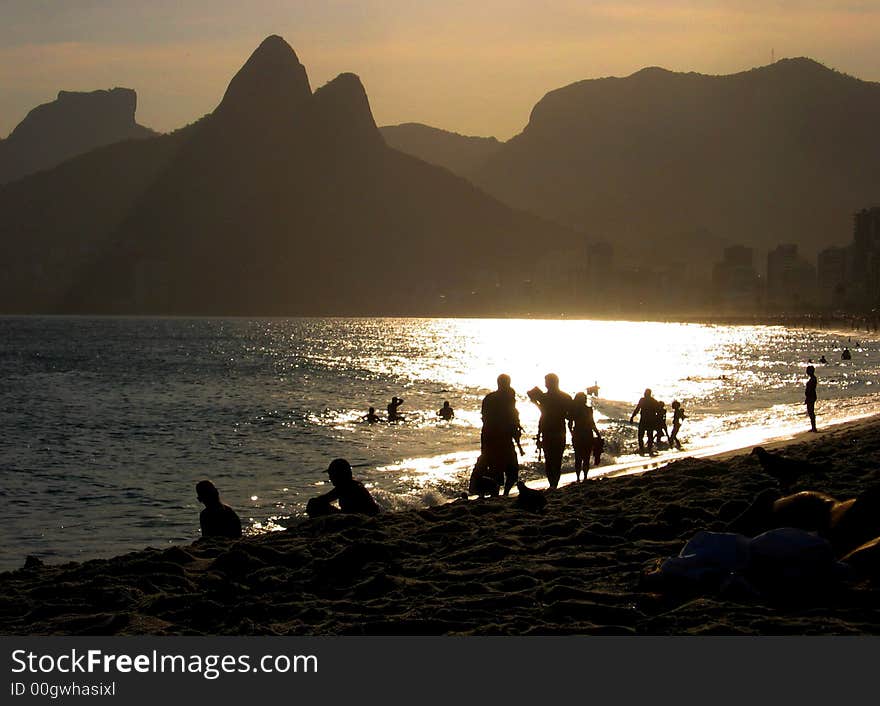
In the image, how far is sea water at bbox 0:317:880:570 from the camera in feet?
64.0

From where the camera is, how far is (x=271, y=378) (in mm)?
73250

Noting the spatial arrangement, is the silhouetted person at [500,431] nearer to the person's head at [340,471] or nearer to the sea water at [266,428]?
the person's head at [340,471]

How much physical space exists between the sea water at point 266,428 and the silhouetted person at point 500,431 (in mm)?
3840

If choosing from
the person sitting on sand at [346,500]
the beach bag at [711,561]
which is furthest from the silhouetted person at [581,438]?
the beach bag at [711,561]

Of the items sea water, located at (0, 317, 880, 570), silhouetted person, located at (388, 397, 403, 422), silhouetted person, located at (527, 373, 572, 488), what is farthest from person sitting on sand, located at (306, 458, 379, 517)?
silhouetted person, located at (388, 397, 403, 422)

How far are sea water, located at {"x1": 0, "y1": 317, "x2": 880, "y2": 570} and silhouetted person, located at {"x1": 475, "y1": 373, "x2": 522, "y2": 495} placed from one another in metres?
3.84

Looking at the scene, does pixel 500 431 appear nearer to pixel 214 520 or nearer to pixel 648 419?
pixel 214 520

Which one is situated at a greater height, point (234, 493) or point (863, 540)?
point (863, 540)

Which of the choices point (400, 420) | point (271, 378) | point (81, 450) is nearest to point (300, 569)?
point (81, 450)

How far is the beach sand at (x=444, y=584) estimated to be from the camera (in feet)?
23.2

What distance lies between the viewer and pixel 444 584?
28.1 feet
